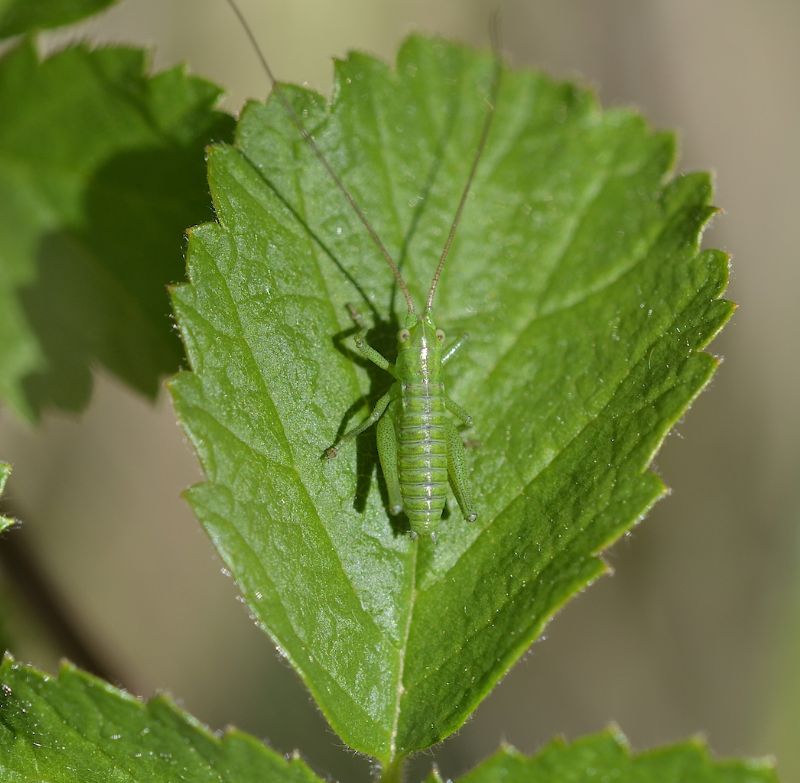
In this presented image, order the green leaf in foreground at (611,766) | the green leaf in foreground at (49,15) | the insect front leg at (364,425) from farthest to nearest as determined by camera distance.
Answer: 1. the green leaf in foreground at (49,15)
2. the insect front leg at (364,425)
3. the green leaf in foreground at (611,766)

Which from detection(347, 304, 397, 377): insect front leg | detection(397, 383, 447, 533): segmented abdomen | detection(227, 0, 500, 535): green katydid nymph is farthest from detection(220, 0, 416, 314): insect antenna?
detection(397, 383, 447, 533): segmented abdomen

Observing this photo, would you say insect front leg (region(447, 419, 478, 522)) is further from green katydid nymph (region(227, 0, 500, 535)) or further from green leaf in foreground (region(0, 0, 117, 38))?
green leaf in foreground (region(0, 0, 117, 38))

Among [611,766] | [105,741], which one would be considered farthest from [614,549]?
[105,741]

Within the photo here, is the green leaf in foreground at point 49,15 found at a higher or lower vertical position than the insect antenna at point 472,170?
higher

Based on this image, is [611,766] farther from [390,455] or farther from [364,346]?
[364,346]

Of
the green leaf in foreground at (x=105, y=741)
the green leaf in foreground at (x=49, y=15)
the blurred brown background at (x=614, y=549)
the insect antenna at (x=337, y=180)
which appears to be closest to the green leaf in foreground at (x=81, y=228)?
the green leaf in foreground at (x=49, y=15)

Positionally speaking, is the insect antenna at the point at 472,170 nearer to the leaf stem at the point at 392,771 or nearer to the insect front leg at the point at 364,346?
the insect front leg at the point at 364,346

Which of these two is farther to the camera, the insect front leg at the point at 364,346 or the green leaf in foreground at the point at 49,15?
the green leaf in foreground at the point at 49,15
